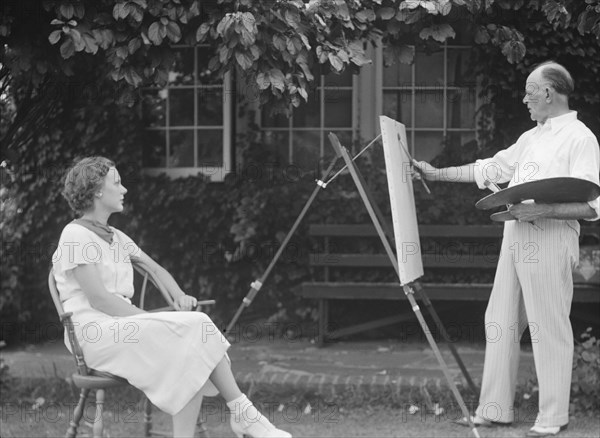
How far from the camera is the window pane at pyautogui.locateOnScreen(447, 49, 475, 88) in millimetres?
8734

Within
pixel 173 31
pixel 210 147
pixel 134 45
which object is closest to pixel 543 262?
pixel 173 31

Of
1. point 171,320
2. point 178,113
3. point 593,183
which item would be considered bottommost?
point 171,320

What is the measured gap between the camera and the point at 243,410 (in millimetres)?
4594

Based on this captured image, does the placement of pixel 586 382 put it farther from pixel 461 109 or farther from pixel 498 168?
pixel 461 109

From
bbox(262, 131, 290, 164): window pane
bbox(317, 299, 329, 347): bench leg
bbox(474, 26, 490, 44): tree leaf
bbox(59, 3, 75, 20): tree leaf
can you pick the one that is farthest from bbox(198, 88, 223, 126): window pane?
bbox(59, 3, 75, 20): tree leaf

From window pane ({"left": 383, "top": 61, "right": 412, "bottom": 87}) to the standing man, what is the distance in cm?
342

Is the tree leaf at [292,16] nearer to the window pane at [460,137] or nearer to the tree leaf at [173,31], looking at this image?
the tree leaf at [173,31]

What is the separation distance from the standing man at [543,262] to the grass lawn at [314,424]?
19 cm

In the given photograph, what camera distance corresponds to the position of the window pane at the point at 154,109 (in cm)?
904

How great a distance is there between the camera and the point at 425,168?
5629mm

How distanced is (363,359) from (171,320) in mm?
3284

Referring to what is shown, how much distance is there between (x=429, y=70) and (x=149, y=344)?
5.05 metres

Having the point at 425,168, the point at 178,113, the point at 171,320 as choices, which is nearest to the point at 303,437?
the point at 171,320

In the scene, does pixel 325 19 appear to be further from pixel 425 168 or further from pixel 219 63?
pixel 425 168
